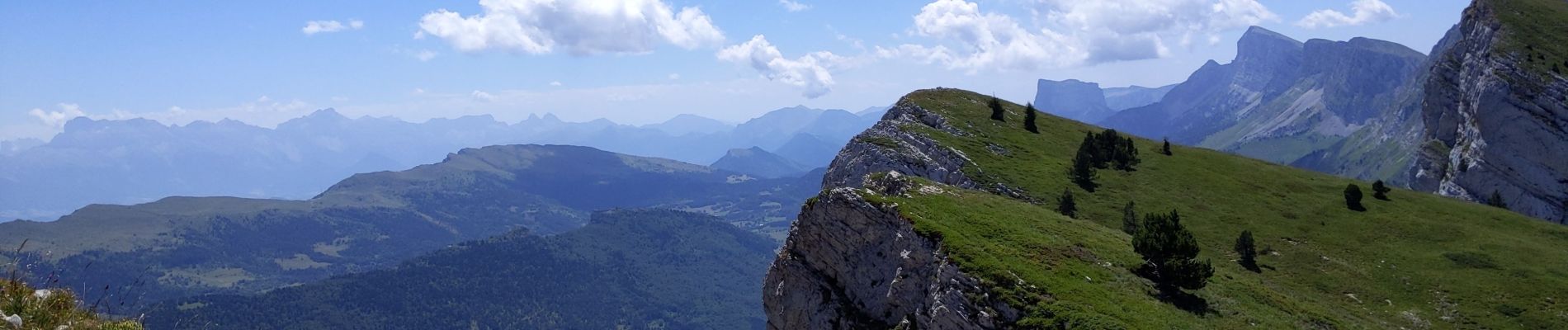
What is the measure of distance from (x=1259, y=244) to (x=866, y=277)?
31476mm

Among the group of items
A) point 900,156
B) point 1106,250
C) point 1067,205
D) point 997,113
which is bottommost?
point 1106,250

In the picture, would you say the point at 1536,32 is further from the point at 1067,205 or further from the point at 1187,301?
the point at 1187,301

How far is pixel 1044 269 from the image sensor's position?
123 feet

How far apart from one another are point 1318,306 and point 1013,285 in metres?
20.0

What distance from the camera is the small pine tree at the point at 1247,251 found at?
5316 cm

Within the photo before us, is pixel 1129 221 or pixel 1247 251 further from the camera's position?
pixel 1129 221

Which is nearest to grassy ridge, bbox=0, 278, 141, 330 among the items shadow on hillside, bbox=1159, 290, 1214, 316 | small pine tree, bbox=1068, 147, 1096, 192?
shadow on hillside, bbox=1159, 290, 1214, 316

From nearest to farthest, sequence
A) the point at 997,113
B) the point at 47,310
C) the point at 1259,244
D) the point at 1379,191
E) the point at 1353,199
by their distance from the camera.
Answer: the point at 47,310 < the point at 1259,244 < the point at 1353,199 < the point at 1379,191 < the point at 997,113

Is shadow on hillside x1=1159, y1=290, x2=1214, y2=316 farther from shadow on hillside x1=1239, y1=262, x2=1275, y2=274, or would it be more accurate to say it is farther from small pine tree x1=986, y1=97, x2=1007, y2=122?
small pine tree x1=986, y1=97, x2=1007, y2=122

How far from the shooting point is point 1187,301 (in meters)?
37.4

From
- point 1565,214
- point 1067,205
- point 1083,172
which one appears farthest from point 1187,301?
point 1565,214

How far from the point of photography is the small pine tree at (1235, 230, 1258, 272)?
53156 mm

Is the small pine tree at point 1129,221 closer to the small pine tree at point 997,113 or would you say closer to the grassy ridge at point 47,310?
the small pine tree at point 997,113

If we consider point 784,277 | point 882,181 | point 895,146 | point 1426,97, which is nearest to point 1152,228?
point 882,181
